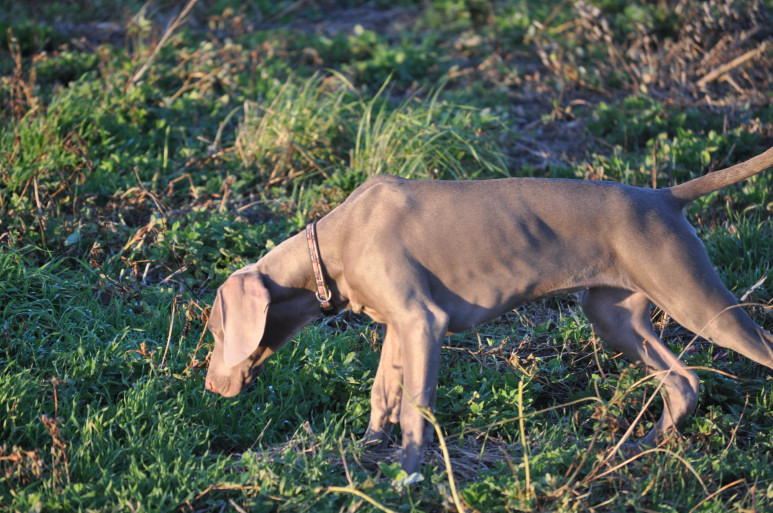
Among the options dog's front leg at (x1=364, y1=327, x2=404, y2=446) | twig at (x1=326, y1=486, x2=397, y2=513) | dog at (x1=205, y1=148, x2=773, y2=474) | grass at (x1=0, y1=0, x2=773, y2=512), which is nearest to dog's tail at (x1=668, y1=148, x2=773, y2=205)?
dog at (x1=205, y1=148, x2=773, y2=474)

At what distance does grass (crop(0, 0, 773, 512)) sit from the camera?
10.9ft

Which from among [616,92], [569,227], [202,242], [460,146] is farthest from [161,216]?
[616,92]

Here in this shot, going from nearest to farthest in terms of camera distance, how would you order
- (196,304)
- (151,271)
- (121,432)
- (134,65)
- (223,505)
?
(223,505), (121,432), (196,304), (151,271), (134,65)

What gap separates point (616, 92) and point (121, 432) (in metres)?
5.63

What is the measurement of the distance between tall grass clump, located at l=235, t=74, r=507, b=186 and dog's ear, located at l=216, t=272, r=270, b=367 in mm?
2322

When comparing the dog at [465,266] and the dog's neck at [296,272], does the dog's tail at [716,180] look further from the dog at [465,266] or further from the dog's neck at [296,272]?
the dog's neck at [296,272]

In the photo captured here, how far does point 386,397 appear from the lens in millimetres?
3803

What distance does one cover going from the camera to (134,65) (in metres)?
7.17

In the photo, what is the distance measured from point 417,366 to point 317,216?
2301mm

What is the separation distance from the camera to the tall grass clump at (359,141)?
19.1 feet

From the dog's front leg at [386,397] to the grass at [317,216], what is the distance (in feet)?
0.47

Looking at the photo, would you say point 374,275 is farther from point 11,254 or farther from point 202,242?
point 11,254

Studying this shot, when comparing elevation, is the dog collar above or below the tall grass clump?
above

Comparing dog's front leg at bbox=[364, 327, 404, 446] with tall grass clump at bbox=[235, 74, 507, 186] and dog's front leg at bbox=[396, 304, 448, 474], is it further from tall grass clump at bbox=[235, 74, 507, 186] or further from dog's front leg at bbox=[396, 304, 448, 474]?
tall grass clump at bbox=[235, 74, 507, 186]
